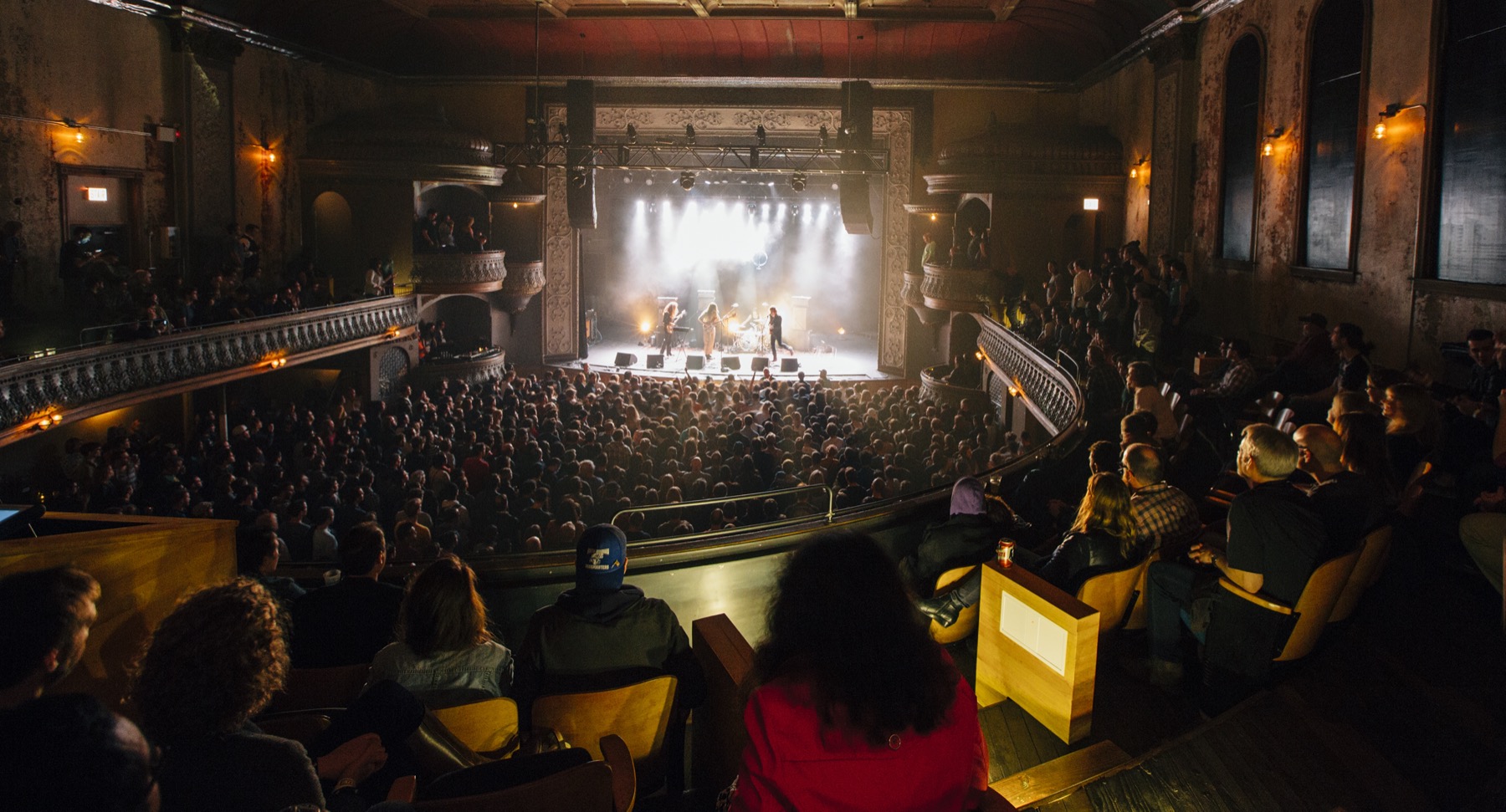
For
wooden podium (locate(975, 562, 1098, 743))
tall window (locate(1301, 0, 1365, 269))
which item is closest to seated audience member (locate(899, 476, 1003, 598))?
wooden podium (locate(975, 562, 1098, 743))

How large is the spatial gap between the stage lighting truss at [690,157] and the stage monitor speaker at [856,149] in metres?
0.10

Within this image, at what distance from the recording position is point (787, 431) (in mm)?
14383

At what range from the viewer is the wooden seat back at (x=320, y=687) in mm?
3463

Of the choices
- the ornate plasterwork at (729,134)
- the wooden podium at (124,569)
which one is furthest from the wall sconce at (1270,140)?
the wooden podium at (124,569)

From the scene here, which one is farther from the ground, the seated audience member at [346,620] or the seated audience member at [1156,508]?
the seated audience member at [1156,508]

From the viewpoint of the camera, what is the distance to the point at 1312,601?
4.27 meters

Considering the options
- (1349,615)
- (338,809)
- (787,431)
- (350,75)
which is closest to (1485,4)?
(1349,615)

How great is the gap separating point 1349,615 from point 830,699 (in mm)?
4093

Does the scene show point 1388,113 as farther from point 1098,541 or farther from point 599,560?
point 599,560

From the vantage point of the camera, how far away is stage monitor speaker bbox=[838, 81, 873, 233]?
21.2m

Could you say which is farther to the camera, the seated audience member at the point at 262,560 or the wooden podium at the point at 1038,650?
→ the seated audience member at the point at 262,560

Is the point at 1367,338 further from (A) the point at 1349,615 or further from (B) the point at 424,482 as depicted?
(B) the point at 424,482

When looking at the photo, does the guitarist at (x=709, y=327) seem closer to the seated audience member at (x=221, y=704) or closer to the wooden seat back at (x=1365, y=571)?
the wooden seat back at (x=1365, y=571)

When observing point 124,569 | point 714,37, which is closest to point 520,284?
point 714,37
